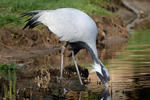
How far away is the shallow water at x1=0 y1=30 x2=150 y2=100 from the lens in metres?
7.16

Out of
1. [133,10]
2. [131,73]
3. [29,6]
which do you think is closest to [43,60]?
[131,73]

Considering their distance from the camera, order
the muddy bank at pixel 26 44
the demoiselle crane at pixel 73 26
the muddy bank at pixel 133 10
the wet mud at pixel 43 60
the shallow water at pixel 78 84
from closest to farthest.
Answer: the shallow water at pixel 78 84 < the wet mud at pixel 43 60 < the demoiselle crane at pixel 73 26 < the muddy bank at pixel 26 44 < the muddy bank at pixel 133 10

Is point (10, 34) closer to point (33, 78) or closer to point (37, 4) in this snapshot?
point (37, 4)

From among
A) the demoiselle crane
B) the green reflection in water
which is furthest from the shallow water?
the demoiselle crane

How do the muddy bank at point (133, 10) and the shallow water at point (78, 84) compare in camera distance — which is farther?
the muddy bank at point (133, 10)

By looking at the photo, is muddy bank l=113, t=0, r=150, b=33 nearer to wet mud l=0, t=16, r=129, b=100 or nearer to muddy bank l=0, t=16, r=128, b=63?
wet mud l=0, t=16, r=129, b=100

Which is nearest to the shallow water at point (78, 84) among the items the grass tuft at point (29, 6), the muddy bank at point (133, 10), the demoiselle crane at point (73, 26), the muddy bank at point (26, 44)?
the demoiselle crane at point (73, 26)

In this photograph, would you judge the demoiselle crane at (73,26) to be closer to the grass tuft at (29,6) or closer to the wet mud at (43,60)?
the wet mud at (43,60)

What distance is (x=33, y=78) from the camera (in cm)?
882

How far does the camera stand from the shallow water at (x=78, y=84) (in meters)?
7.16

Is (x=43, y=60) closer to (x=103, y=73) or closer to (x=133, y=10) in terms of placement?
(x=103, y=73)

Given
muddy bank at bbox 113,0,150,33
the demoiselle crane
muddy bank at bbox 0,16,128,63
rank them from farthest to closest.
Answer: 1. muddy bank at bbox 113,0,150,33
2. muddy bank at bbox 0,16,128,63
3. the demoiselle crane

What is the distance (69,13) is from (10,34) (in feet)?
16.1

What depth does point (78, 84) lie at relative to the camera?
8266 mm
